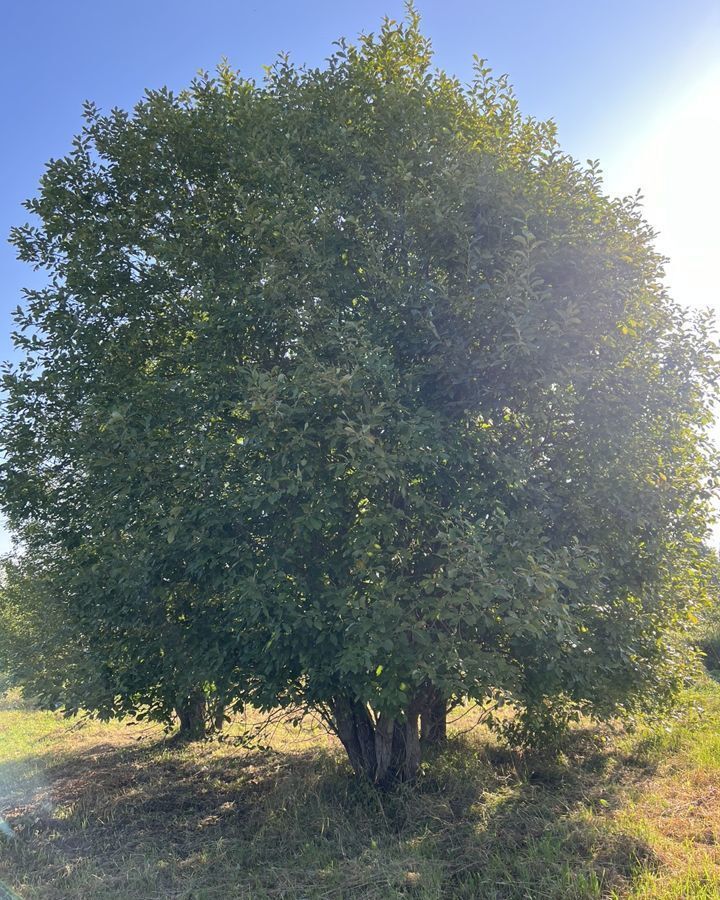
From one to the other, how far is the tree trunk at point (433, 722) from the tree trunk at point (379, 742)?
28 centimetres

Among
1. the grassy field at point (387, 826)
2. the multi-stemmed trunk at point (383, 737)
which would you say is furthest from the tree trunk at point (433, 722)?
the grassy field at point (387, 826)

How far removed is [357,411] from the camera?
4871 millimetres

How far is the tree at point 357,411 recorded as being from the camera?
482 centimetres

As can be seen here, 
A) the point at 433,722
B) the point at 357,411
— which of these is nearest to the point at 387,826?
the point at 433,722

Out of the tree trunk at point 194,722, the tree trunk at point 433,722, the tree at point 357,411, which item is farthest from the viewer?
the tree trunk at point 194,722

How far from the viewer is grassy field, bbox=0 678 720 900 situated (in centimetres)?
486

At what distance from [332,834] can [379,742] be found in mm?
1123

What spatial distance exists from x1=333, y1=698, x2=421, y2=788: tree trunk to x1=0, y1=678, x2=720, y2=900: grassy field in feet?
0.80

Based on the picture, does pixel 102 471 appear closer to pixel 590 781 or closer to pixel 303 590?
pixel 303 590

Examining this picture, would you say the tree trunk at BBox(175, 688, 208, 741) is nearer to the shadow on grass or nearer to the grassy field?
the grassy field

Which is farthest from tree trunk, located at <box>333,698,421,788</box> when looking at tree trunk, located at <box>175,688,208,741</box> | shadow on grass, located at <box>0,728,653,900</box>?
tree trunk, located at <box>175,688,208,741</box>

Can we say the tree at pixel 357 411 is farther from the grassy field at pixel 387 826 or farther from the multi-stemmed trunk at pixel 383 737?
the grassy field at pixel 387 826

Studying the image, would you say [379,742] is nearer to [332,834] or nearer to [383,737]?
[383,737]

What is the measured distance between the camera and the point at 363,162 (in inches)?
237
